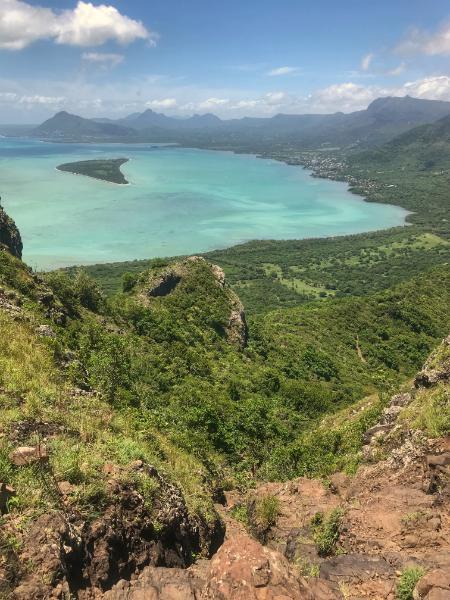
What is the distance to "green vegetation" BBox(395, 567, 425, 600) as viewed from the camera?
5645 mm

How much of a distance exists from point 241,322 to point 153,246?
88438 mm

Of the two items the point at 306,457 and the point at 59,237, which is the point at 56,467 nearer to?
the point at 306,457

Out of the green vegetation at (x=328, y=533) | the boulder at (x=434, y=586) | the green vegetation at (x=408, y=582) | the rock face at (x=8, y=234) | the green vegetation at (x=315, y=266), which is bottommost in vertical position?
the green vegetation at (x=315, y=266)

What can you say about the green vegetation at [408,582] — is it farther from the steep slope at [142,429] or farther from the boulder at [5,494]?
the boulder at [5,494]

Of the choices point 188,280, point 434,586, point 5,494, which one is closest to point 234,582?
point 434,586

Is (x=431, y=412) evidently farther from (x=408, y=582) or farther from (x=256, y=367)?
(x=256, y=367)

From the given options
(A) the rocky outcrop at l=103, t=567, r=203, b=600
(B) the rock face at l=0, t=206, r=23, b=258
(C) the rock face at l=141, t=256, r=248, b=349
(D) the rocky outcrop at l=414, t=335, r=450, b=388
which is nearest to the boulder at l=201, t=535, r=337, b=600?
(A) the rocky outcrop at l=103, t=567, r=203, b=600

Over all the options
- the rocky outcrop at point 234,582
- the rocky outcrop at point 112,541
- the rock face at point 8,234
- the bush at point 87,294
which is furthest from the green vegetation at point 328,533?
the rock face at point 8,234

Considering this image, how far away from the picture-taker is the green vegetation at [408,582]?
18.5 ft

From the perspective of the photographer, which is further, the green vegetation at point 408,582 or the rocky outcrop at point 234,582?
the green vegetation at point 408,582

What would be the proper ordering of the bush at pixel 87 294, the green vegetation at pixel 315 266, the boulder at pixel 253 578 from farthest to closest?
the green vegetation at pixel 315 266, the bush at pixel 87 294, the boulder at pixel 253 578

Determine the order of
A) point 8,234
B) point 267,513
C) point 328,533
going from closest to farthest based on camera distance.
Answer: point 328,533, point 267,513, point 8,234

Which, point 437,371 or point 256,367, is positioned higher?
point 437,371

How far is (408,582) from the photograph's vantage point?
5770mm
